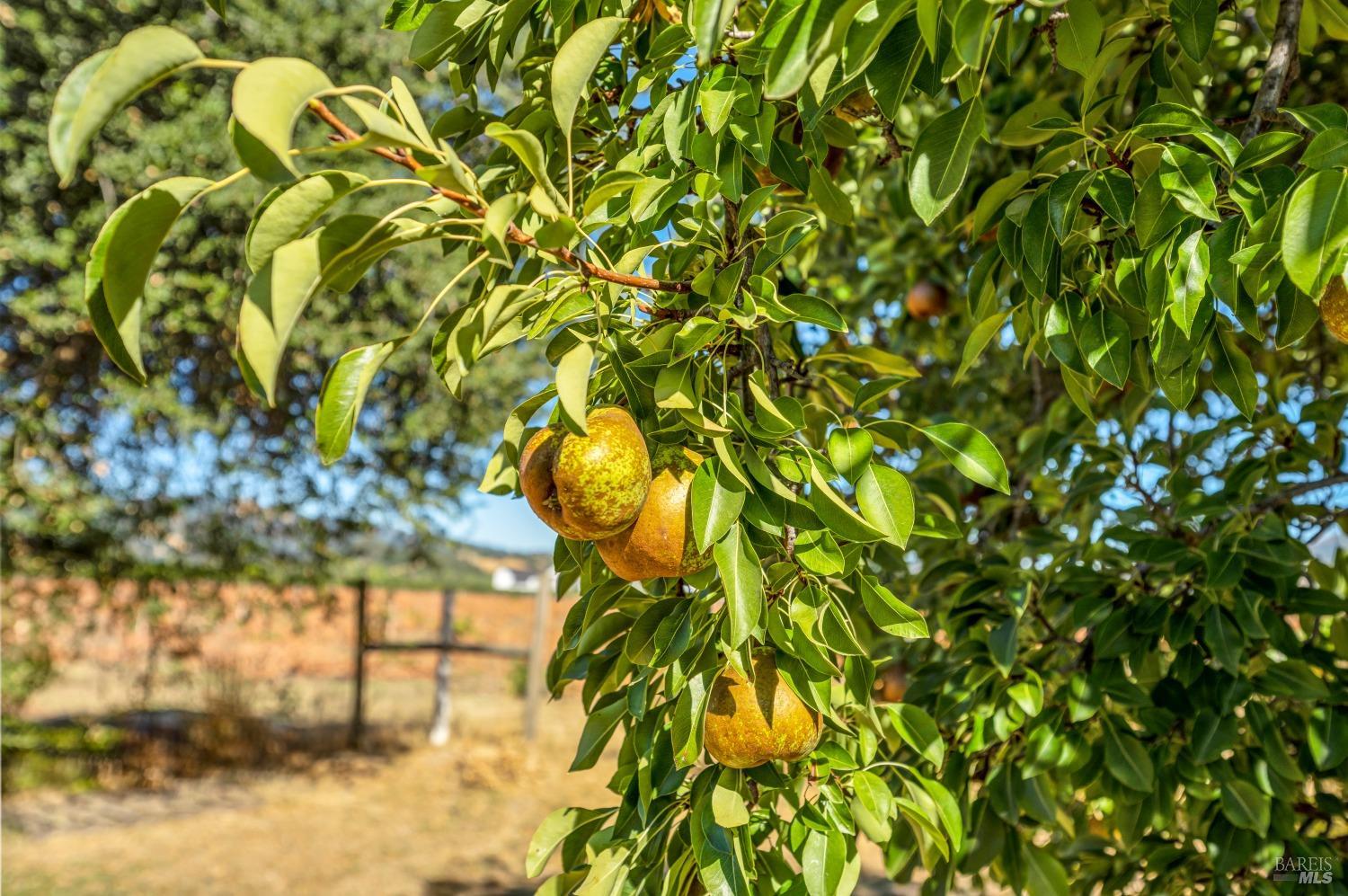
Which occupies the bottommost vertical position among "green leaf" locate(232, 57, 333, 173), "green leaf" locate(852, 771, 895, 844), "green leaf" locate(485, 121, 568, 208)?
"green leaf" locate(852, 771, 895, 844)

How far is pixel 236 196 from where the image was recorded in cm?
446

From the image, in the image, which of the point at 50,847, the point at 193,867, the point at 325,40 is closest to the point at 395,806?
the point at 193,867

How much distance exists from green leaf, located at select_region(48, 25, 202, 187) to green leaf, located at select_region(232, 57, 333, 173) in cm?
5

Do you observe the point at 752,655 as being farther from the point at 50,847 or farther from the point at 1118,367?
the point at 50,847

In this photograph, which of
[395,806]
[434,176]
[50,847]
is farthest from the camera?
[395,806]

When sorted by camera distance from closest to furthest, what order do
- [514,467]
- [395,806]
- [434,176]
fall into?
[434,176]
[514,467]
[395,806]

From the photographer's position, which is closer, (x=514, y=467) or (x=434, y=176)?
(x=434, y=176)

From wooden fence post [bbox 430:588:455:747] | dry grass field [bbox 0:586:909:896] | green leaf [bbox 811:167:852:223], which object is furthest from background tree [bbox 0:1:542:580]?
green leaf [bbox 811:167:852:223]

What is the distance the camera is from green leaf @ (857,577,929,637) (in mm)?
931

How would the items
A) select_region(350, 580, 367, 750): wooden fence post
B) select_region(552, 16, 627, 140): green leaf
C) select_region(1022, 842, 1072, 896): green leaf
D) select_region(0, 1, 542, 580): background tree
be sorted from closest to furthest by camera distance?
select_region(552, 16, 627, 140): green leaf, select_region(1022, 842, 1072, 896): green leaf, select_region(0, 1, 542, 580): background tree, select_region(350, 580, 367, 750): wooden fence post

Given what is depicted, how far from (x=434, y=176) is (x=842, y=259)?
7.39 feet

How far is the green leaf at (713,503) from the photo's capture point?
0.78 m

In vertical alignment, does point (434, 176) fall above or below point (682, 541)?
above

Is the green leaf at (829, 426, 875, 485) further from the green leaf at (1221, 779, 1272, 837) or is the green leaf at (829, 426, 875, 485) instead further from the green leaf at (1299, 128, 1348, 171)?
the green leaf at (1221, 779, 1272, 837)
